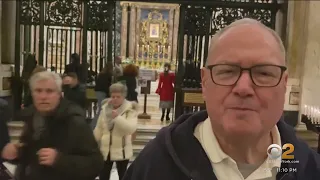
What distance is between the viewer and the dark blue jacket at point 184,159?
4.02 ft

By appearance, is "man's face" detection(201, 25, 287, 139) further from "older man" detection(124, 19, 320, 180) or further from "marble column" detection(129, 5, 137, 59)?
"marble column" detection(129, 5, 137, 59)

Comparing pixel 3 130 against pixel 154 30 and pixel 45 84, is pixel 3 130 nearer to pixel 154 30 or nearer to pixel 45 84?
pixel 45 84

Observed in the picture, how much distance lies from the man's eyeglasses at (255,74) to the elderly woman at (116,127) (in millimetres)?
3573

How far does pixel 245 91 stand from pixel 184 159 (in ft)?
0.82

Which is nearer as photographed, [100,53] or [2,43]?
[2,43]

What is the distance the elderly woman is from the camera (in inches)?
186

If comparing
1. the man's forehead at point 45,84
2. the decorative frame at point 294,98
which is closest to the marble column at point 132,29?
the decorative frame at point 294,98

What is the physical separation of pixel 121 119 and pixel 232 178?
352cm

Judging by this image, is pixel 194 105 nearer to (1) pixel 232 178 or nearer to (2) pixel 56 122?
(2) pixel 56 122

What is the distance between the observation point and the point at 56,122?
2828 millimetres

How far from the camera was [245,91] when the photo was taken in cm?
113

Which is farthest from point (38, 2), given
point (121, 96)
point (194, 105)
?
point (121, 96)

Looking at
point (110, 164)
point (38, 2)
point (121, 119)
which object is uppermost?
point (38, 2)

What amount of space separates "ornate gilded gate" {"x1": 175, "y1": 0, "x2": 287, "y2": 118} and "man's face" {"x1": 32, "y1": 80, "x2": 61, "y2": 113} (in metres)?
5.74
